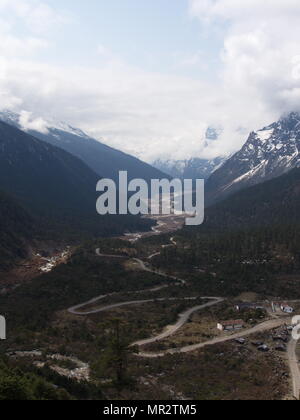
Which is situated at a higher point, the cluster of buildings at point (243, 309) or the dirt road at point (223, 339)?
the cluster of buildings at point (243, 309)

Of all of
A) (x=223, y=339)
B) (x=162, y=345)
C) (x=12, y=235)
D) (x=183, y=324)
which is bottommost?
(x=162, y=345)

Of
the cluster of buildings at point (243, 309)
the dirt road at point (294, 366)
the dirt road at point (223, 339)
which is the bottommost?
the dirt road at point (294, 366)

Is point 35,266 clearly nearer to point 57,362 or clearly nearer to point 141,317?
point 141,317

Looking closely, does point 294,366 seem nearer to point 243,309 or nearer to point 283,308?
point 243,309

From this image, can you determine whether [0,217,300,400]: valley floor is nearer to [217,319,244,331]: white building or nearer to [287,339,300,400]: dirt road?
[287,339,300,400]: dirt road

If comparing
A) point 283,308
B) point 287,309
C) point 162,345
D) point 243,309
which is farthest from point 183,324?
point 287,309

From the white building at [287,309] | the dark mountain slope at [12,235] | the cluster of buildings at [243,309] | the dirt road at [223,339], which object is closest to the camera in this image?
the dirt road at [223,339]

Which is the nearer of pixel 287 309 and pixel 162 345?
pixel 162 345

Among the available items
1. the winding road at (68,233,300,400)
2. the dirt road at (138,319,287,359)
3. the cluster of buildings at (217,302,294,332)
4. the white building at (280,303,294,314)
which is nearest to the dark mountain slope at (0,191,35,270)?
the winding road at (68,233,300,400)

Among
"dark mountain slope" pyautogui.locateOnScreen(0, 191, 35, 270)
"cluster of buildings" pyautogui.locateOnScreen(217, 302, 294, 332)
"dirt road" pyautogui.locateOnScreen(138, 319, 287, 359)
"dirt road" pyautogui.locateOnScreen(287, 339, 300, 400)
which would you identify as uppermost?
"dark mountain slope" pyautogui.locateOnScreen(0, 191, 35, 270)

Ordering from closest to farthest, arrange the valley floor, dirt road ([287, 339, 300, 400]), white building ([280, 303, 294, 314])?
dirt road ([287, 339, 300, 400]) → the valley floor → white building ([280, 303, 294, 314])

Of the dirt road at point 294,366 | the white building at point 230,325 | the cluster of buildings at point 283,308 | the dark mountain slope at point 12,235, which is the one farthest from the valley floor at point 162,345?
the dark mountain slope at point 12,235

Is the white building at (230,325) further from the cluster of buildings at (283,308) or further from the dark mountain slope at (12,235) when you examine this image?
the dark mountain slope at (12,235)
